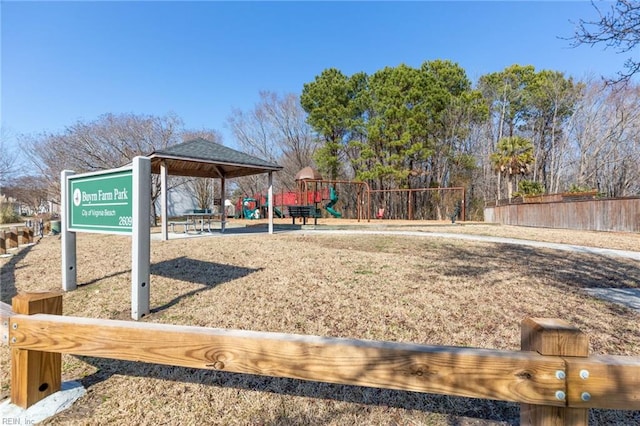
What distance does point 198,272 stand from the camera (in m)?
4.84

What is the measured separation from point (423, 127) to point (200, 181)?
18.3m

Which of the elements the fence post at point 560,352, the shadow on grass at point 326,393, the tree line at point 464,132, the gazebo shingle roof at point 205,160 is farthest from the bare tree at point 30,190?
the fence post at point 560,352

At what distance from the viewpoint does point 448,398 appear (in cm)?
212

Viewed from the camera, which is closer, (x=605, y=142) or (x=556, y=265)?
(x=556, y=265)

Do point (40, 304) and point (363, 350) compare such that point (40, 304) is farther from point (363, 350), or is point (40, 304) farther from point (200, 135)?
point (200, 135)

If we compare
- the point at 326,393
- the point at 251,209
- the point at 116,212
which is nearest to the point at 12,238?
the point at 116,212

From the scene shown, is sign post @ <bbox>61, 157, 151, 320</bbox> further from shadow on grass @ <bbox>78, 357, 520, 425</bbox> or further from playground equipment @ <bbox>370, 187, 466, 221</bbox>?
playground equipment @ <bbox>370, 187, 466, 221</bbox>

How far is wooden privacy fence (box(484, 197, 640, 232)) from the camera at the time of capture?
1205cm

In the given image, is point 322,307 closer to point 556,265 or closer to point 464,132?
point 556,265

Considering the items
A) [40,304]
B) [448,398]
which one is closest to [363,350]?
[448,398]

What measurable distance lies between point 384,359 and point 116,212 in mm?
3441

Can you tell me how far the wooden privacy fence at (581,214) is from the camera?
12.0 meters

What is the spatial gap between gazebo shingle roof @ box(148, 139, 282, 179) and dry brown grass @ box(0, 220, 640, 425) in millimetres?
3034

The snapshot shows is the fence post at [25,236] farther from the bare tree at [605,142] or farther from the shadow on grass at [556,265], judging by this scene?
the bare tree at [605,142]
